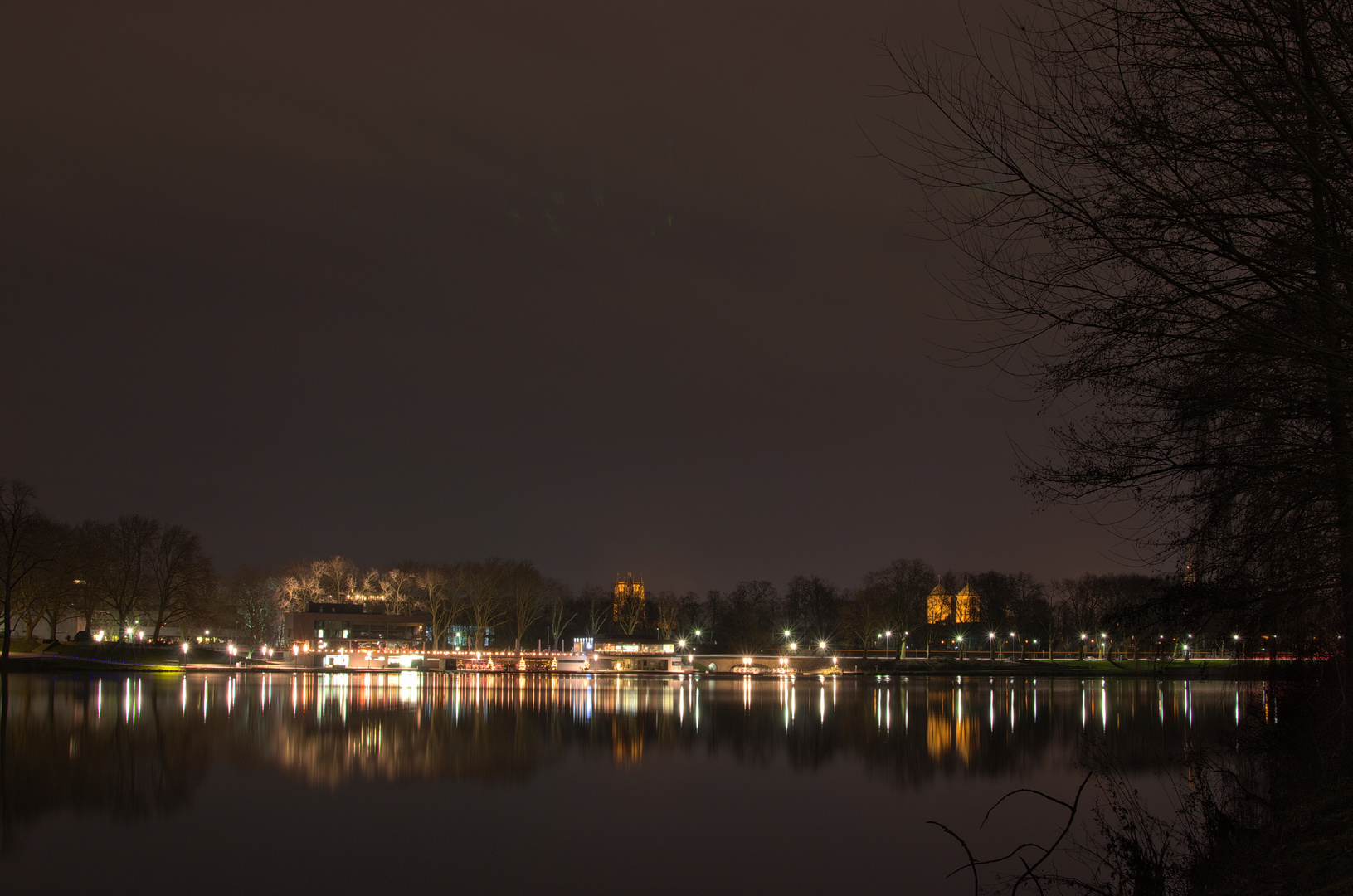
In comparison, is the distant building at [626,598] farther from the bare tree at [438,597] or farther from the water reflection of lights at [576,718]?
the water reflection of lights at [576,718]

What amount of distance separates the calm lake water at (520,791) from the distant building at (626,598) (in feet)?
290

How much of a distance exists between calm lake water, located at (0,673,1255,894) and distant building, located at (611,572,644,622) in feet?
290

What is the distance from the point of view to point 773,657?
113 m

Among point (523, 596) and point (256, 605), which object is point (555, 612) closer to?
point (523, 596)

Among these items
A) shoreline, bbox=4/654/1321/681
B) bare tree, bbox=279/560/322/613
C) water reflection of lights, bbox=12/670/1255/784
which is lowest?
shoreline, bbox=4/654/1321/681

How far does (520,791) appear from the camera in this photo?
21500mm

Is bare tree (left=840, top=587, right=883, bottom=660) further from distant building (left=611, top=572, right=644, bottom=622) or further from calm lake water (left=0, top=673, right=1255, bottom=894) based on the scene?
calm lake water (left=0, top=673, right=1255, bottom=894)

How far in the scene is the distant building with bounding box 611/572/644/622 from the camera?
439 ft

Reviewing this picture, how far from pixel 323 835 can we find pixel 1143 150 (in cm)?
1506

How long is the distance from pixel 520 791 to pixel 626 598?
118m

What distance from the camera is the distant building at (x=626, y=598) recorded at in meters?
134

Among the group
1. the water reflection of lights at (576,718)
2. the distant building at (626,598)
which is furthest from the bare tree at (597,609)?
the water reflection of lights at (576,718)

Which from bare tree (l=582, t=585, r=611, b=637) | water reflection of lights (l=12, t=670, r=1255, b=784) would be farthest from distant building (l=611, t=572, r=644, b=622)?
water reflection of lights (l=12, t=670, r=1255, b=784)

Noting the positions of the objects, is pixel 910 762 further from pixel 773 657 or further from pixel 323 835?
pixel 773 657
